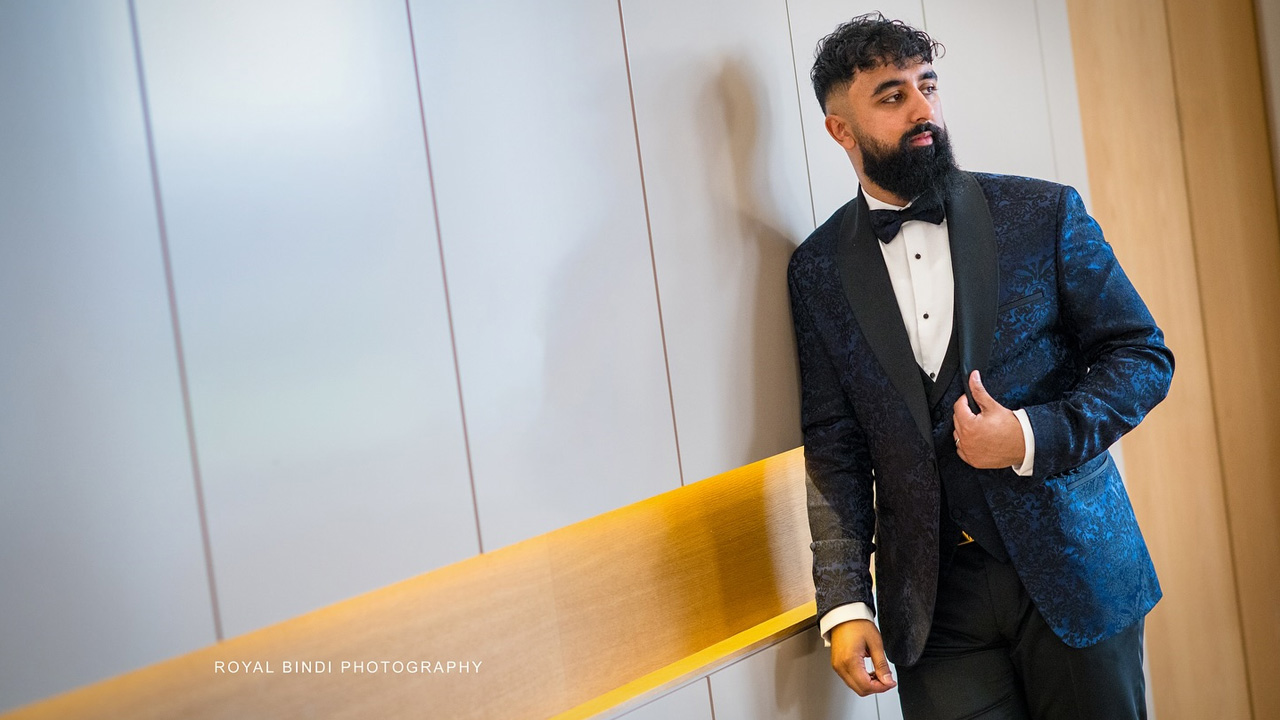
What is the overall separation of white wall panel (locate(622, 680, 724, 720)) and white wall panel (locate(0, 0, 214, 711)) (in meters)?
0.87

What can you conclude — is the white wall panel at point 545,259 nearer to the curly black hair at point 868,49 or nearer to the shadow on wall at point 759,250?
the shadow on wall at point 759,250

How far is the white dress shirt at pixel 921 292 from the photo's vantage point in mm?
1931

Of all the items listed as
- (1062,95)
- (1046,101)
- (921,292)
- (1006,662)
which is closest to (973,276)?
(921,292)

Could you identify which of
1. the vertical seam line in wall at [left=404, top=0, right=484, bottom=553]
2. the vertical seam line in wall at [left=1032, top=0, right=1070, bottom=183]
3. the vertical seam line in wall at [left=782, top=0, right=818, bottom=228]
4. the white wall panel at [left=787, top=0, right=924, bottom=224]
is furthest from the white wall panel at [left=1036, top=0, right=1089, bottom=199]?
the vertical seam line in wall at [left=404, top=0, right=484, bottom=553]

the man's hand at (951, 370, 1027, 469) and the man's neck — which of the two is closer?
the man's hand at (951, 370, 1027, 469)

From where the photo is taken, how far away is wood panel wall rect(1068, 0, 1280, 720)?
10.7ft

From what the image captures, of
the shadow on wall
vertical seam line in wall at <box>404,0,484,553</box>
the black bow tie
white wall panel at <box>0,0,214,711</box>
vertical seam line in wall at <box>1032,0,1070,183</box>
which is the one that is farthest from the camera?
vertical seam line in wall at <box>1032,0,1070,183</box>

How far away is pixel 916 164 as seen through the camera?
1.97 meters

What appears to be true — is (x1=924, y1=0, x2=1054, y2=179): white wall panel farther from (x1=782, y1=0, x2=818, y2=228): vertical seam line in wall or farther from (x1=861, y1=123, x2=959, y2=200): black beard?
(x1=861, y1=123, x2=959, y2=200): black beard

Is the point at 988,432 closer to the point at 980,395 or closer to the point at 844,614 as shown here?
the point at 980,395

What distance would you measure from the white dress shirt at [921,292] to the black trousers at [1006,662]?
0.18 metres

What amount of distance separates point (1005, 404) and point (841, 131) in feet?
2.25

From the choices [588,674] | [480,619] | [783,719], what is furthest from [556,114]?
[783,719]

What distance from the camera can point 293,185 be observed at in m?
1.43
